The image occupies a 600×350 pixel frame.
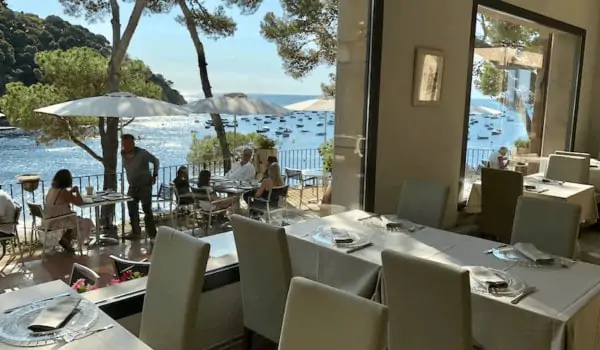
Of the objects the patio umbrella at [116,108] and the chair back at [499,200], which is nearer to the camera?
the patio umbrella at [116,108]

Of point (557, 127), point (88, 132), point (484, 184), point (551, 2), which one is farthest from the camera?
point (557, 127)

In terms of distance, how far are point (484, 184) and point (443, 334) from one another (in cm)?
288

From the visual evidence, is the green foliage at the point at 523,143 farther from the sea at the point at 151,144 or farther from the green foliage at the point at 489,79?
the sea at the point at 151,144

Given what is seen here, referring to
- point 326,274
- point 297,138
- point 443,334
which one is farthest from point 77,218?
point 443,334

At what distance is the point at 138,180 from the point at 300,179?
1.72 metres

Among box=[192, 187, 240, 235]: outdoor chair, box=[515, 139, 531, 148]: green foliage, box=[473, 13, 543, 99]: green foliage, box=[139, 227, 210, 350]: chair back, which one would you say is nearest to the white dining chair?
box=[139, 227, 210, 350]: chair back

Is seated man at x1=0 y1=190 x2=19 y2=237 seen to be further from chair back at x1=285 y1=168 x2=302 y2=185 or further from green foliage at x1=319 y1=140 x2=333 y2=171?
green foliage at x1=319 y1=140 x2=333 y2=171

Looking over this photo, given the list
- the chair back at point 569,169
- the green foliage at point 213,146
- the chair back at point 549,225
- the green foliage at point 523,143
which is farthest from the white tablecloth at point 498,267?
the green foliage at point 523,143

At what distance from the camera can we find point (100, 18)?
101 inches

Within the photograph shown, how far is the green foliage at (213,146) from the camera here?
3.21 meters

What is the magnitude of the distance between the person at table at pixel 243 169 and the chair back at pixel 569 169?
389cm

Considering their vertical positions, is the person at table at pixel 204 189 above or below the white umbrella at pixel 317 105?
below

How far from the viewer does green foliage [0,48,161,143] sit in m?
2.37

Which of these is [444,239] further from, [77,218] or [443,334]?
[77,218]
